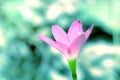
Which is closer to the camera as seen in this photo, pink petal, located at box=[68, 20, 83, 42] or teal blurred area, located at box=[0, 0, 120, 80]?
pink petal, located at box=[68, 20, 83, 42]

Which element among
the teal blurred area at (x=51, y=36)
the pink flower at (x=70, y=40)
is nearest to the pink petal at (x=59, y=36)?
the pink flower at (x=70, y=40)

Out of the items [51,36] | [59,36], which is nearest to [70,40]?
[59,36]

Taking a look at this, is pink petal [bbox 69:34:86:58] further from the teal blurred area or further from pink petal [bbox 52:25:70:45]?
the teal blurred area

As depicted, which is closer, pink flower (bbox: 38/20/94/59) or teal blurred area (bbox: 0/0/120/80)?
pink flower (bbox: 38/20/94/59)

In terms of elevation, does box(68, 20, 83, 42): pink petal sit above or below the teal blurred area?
below

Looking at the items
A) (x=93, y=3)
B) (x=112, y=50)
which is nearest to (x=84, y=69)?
(x=112, y=50)

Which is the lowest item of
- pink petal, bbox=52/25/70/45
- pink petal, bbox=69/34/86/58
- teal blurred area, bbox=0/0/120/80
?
pink petal, bbox=69/34/86/58

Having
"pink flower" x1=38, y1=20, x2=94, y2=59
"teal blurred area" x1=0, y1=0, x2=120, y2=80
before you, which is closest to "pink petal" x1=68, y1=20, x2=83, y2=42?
"pink flower" x1=38, y1=20, x2=94, y2=59
